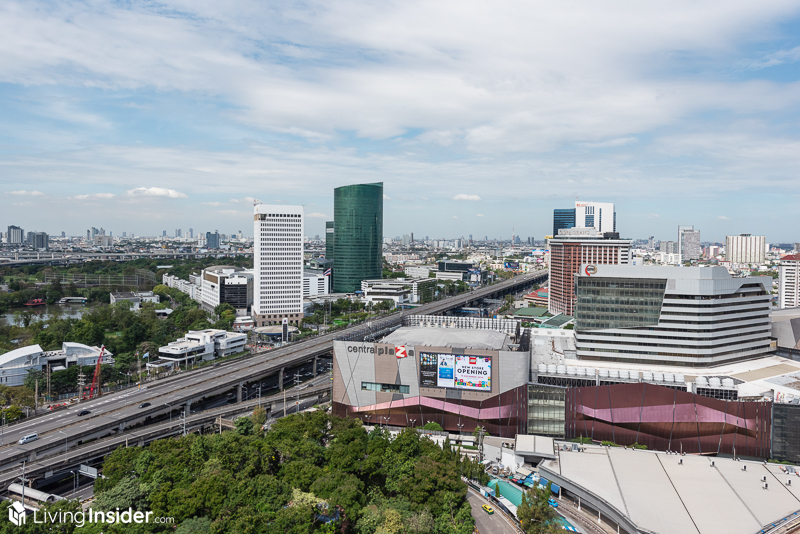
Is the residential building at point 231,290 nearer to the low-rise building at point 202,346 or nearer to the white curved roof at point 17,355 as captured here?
the low-rise building at point 202,346

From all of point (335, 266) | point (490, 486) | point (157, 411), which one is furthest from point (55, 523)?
point (335, 266)

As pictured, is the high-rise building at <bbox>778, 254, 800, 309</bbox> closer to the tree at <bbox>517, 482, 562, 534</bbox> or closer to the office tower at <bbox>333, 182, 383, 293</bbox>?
the office tower at <bbox>333, 182, 383, 293</bbox>

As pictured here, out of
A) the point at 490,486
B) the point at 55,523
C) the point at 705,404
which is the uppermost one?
the point at 705,404

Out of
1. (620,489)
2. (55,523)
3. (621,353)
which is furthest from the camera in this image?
(621,353)

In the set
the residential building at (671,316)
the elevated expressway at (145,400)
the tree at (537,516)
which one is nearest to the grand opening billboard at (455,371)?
the elevated expressway at (145,400)

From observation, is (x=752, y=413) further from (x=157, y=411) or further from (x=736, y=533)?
(x=157, y=411)

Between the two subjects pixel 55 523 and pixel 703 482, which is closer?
pixel 55 523
